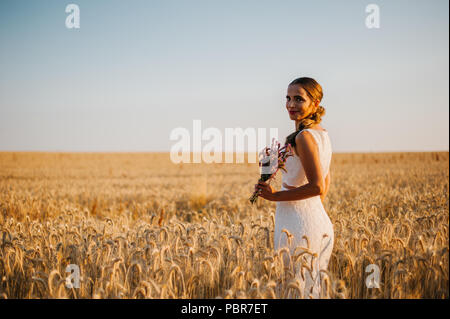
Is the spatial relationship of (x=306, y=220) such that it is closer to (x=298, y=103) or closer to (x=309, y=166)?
(x=309, y=166)

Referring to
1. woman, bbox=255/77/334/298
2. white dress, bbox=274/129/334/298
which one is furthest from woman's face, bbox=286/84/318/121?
white dress, bbox=274/129/334/298

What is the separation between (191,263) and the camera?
3096 mm

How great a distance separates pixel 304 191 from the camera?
2422 millimetres

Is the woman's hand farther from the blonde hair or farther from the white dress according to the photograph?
the blonde hair

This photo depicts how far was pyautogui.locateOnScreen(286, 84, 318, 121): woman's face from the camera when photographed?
8.38 feet

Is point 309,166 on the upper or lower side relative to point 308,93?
lower

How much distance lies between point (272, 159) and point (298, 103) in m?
0.50

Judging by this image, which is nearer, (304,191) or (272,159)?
(304,191)

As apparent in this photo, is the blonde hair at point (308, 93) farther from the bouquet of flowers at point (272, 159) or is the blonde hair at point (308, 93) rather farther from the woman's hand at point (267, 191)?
the woman's hand at point (267, 191)

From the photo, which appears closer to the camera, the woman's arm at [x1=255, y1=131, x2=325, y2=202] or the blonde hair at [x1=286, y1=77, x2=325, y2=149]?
the woman's arm at [x1=255, y1=131, x2=325, y2=202]

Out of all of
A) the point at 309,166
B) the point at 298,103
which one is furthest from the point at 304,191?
the point at 298,103

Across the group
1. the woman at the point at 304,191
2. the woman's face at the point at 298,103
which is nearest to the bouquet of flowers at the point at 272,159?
the woman at the point at 304,191

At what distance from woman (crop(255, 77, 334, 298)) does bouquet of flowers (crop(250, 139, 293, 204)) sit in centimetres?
6

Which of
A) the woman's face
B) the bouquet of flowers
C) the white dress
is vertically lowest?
the white dress
